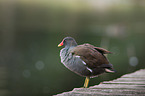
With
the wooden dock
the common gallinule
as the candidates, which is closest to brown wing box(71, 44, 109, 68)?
the common gallinule

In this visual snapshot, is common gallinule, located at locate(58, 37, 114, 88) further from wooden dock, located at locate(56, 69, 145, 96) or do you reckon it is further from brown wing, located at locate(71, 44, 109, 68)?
wooden dock, located at locate(56, 69, 145, 96)

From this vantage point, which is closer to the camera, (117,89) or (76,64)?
(76,64)

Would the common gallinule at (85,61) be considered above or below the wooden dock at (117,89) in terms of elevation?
above

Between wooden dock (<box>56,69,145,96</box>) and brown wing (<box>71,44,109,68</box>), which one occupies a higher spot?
brown wing (<box>71,44,109,68</box>)

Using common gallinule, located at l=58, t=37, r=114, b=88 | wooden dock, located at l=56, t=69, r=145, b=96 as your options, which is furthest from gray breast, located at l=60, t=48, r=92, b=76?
wooden dock, located at l=56, t=69, r=145, b=96

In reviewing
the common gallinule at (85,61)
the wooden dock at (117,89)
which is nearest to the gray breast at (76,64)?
the common gallinule at (85,61)

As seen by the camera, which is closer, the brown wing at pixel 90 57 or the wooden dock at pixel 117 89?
the wooden dock at pixel 117 89

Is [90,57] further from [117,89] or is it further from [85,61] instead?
[117,89]

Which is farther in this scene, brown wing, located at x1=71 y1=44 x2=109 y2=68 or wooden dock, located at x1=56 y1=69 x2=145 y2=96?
brown wing, located at x1=71 y1=44 x2=109 y2=68

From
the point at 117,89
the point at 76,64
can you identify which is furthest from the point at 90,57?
the point at 117,89

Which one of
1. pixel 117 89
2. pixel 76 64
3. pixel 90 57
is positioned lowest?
pixel 117 89

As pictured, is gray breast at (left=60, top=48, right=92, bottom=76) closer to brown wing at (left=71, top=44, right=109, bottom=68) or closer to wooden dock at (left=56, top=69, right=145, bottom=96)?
brown wing at (left=71, top=44, right=109, bottom=68)

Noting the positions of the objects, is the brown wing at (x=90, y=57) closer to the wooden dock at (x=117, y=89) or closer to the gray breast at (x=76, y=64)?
the gray breast at (x=76, y=64)

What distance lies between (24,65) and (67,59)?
1797 cm
